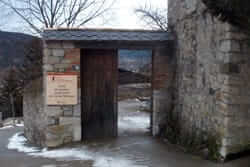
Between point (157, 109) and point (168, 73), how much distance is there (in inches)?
37.4

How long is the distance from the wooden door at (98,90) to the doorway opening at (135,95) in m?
0.77

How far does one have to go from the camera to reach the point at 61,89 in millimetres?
6238

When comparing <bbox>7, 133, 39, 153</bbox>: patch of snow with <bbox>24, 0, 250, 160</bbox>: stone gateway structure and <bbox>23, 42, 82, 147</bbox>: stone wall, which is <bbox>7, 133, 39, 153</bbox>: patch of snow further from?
<bbox>23, 42, 82, 147</bbox>: stone wall

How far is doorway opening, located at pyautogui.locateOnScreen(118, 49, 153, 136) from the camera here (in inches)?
331

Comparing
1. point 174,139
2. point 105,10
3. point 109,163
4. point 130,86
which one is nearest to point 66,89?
point 109,163

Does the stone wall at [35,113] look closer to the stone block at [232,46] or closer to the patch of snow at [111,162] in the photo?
the patch of snow at [111,162]

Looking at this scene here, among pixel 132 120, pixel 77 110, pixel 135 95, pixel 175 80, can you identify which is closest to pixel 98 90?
pixel 77 110

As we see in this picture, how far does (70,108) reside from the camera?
250 inches

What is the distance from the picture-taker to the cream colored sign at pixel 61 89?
622cm

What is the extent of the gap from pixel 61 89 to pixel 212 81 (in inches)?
133

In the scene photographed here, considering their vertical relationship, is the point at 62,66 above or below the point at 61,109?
above

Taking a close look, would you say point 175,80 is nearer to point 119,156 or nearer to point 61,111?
point 119,156

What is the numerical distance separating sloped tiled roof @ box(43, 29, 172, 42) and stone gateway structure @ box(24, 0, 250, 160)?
2 cm

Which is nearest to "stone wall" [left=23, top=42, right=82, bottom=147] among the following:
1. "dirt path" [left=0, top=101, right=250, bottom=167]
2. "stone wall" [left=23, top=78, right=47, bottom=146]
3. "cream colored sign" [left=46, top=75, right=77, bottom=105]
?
"cream colored sign" [left=46, top=75, right=77, bottom=105]
